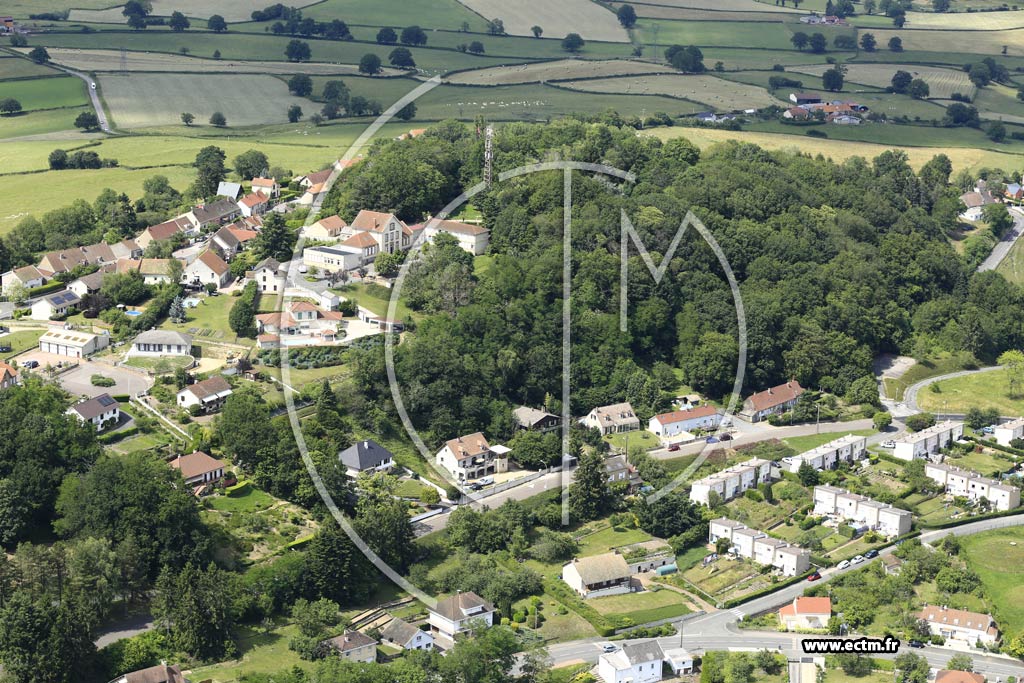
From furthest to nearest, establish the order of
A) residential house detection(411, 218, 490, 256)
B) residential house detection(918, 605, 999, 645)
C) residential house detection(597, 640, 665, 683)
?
1. residential house detection(411, 218, 490, 256)
2. residential house detection(918, 605, 999, 645)
3. residential house detection(597, 640, 665, 683)

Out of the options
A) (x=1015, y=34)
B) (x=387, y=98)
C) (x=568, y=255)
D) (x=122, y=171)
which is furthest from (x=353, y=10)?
(x=568, y=255)

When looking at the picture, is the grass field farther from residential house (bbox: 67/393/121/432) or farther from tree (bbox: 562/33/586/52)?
tree (bbox: 562/33/586/52)

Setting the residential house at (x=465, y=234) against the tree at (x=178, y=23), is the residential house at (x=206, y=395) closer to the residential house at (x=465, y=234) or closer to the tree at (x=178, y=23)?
the residential house at (x=465, y=234)

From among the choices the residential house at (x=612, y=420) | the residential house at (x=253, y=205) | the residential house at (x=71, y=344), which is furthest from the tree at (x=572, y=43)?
the residential house at (x=71, y=344)

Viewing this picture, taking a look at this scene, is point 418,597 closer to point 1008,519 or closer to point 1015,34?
point 1008,519

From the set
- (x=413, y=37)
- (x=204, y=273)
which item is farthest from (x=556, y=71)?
(x=204, y=273)

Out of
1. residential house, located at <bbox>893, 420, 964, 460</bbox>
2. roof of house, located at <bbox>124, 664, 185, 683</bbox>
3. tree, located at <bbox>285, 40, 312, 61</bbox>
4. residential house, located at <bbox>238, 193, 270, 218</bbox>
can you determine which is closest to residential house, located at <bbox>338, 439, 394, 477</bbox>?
roof of house, located at <bbox>124, 664, 185, 683</bbox>
